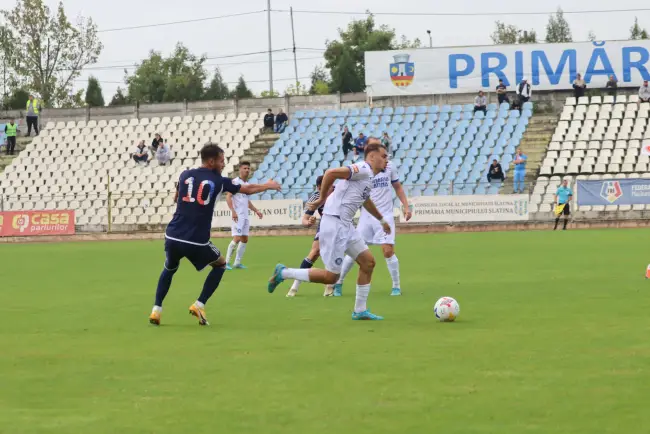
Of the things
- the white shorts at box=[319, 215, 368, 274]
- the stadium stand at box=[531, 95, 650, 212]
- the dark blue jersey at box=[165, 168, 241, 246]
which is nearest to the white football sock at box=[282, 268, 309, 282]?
the white shorts at box=[319, 215, 368, 274]

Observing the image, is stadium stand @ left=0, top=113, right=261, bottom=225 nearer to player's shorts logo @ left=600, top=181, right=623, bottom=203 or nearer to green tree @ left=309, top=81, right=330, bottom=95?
player's shorts logo @ left=600, top=181, right=623, bottom=203

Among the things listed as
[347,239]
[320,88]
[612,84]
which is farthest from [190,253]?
[320,88]

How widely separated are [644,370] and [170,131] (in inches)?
1743

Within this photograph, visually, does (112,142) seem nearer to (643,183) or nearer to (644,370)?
(643,183)

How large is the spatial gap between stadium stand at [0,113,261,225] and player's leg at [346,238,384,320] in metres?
28.7

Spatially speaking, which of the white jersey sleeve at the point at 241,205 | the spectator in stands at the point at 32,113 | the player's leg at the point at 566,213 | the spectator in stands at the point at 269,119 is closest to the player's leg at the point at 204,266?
the white jersey sleeve at the point at 241,205

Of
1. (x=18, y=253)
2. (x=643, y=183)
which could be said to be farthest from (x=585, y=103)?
(x=18, y=253)

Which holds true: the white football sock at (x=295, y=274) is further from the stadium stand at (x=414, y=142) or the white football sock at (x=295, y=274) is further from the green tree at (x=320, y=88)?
the green tree at (x=320, y=88)

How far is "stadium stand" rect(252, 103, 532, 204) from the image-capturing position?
4175cm

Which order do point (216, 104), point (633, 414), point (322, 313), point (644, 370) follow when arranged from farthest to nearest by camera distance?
point (216, 104), point (322, 313), point (644, 370), point (633, 414)

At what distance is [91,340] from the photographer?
34.5ft

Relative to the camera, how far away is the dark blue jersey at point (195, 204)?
37.9 ft

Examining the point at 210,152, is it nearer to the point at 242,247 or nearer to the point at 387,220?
the point at 387,220

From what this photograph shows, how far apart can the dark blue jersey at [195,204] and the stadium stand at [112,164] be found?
2863cm
